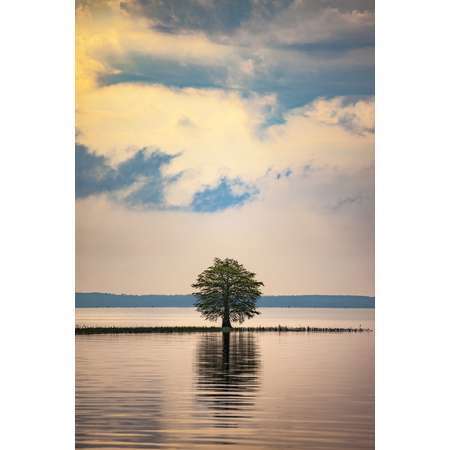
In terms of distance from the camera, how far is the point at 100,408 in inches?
333

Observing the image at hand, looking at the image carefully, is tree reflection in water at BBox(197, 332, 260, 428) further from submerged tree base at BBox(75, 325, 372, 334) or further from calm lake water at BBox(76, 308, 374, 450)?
submerged tree base at BBox(75, 325, 372, 334)

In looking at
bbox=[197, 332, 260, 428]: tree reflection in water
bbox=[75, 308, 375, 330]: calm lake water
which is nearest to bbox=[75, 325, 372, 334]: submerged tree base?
bbox=[75, 308, 375, 330]: calm lake water

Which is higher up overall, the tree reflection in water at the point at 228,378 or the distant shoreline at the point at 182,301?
the distant shoreline at the point at 182,301

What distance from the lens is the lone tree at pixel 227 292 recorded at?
1342 centimetres

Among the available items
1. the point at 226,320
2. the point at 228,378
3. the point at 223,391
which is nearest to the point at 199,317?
the point at 226,320

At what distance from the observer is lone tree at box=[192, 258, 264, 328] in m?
13.4

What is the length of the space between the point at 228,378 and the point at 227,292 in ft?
14.9

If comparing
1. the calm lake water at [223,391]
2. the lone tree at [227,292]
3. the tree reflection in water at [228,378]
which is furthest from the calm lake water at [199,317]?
the tree reflection in water at [228,378]

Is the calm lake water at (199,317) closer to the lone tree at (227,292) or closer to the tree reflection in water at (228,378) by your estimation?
the lone tree at (227,292)

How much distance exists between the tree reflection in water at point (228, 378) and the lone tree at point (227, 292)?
0.80 metres

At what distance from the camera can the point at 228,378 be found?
9570mm

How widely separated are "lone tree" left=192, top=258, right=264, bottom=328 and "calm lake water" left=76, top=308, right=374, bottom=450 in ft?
2.27

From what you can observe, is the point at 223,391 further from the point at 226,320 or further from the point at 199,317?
the point at 226,320

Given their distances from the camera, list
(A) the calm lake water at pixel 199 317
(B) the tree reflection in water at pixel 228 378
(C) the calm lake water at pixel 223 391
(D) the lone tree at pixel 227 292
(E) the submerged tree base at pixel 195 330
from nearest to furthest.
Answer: (C) the calm lake water at pixel 223 391 < (B) the tree reflection in water at pixel 228 378 < (A) the calm lake water at pixel 199 317 < (D) the lone tree at pixel 227 292 < (E) the submerged tree base at pixel 195 330
